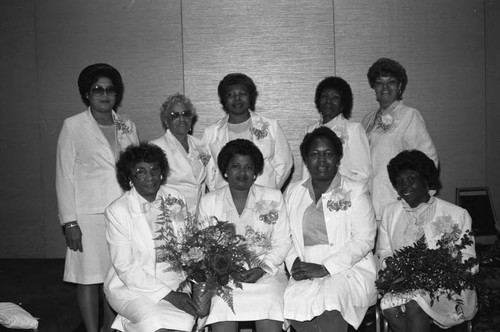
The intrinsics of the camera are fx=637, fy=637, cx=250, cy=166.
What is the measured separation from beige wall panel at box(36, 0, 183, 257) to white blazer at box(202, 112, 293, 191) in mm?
1762

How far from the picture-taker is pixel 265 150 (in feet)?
17.2

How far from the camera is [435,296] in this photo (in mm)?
4035

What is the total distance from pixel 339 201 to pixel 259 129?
1165 millimetres

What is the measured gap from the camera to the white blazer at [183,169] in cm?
510

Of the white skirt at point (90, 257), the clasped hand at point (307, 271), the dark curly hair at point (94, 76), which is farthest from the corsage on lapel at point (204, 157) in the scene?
the clasped hand at point (307, 271)

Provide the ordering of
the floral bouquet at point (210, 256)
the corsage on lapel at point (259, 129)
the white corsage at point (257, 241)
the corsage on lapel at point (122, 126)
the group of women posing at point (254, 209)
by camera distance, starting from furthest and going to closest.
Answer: the corsage on lapel at point (259, 129)
the corsage on lapel at point (122, 126)
the white corsage at point (257, 241)
the group of women posing at point (254, 209)
the floral bouquet at point (210, 256)

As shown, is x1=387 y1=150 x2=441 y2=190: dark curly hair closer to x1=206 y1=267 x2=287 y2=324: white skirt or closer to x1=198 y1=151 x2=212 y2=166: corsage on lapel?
x1=206 y1=267 x2=287 y2=324: white skirt

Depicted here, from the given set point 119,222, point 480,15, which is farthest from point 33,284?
point 480,15

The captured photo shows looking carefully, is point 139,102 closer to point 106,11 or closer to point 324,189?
point 106,11

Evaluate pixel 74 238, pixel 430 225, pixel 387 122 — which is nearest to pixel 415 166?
pixel 430 225

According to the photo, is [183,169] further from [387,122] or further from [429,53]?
[429,53]

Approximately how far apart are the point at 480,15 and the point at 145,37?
11.7ft

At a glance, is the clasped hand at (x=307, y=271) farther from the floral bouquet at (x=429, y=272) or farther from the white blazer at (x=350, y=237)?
the floral bouquet at (x=429, y=272)

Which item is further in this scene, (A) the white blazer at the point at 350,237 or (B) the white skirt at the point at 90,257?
(B) the white skirt at the point at 90,257
